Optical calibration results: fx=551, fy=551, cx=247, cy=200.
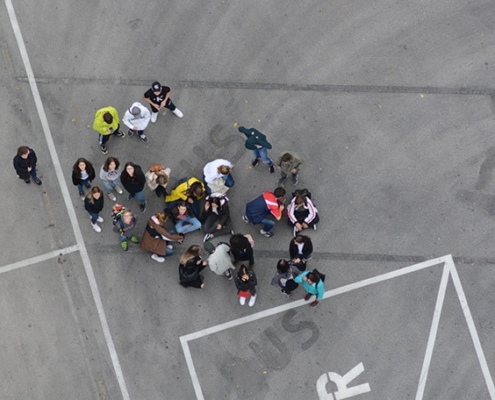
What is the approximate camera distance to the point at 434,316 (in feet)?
35.2

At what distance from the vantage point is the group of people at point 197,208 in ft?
32.7

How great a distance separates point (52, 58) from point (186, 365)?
699 centimetres

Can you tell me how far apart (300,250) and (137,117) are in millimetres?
4028

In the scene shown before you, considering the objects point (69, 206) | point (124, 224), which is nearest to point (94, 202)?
point (124, 224)

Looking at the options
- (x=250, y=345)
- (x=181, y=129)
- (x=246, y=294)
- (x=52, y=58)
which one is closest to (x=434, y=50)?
(x=181, y=129)

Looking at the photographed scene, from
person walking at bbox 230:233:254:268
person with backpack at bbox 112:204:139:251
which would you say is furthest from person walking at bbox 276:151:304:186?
person with backpack at bbox 112:204:139:251

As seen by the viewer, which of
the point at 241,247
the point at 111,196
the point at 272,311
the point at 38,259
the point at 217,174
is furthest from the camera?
the point at 111,196

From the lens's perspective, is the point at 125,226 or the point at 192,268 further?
the point at 125,226

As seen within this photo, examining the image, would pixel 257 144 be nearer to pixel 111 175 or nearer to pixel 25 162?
pixel 111 175

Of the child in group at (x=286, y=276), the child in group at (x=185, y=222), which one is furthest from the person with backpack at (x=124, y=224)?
the child in group at (x=286, y=276)

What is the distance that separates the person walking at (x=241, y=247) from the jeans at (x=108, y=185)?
264cm

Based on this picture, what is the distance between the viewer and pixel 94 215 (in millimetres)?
10547

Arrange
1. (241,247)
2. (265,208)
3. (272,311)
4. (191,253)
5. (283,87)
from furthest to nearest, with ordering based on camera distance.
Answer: (283,87) < (272,311) < (265,208) < (241,247) < (191,253)

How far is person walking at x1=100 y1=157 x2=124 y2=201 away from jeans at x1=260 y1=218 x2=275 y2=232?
9.59 feet
